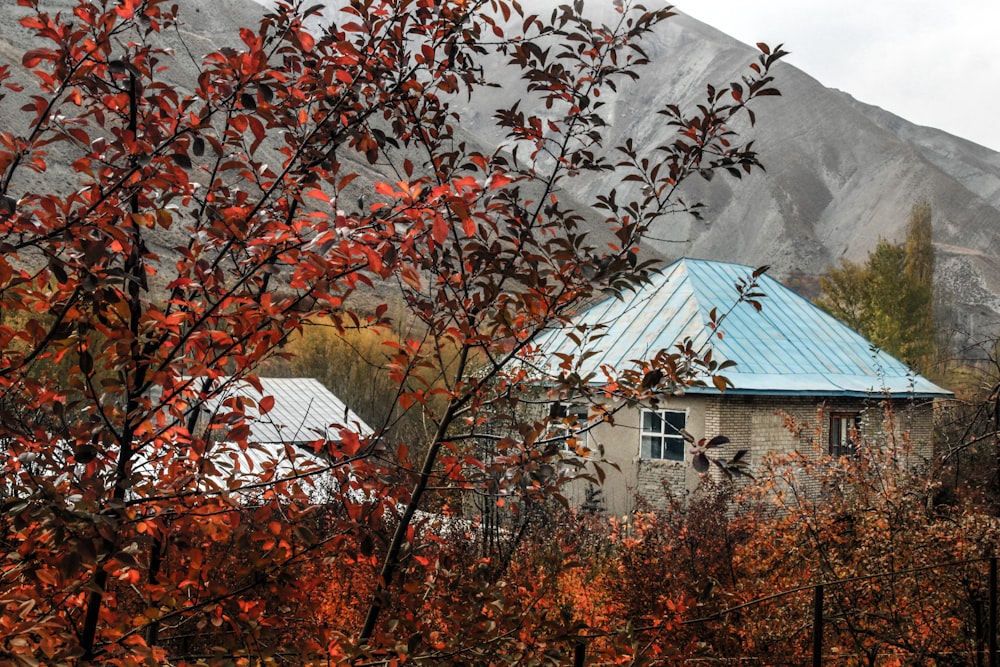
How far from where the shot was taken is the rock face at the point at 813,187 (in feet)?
359

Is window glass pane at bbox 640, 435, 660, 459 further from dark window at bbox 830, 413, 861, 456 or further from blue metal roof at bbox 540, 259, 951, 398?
dark window at bbox 830, 413, 861, 456

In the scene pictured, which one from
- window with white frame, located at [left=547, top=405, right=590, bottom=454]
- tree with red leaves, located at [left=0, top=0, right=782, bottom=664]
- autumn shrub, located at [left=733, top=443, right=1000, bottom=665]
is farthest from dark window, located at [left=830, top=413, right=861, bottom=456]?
window with white frame, located at [left=547, top=405, right=590, bottom=454]

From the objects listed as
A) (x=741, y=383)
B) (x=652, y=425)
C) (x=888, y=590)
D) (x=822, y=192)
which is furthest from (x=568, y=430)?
(x=822, y=192)

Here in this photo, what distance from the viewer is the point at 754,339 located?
19625mm

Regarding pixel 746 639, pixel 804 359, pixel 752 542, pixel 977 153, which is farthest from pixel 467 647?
pixel 977 153

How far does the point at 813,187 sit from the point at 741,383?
124 metres

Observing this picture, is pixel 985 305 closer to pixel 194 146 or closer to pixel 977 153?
pixel 977 153

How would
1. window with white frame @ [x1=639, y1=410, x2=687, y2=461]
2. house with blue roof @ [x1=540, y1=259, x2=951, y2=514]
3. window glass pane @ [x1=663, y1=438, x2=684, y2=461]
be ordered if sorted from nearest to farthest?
house with blue roof @ [x1=540, y1=259, x2=951, y2=514], window with white frame @ [x1=639, y1=410, x2=687, y2=461], window glass pane @ [x1=663, y1=438, x2=684, y2=461]

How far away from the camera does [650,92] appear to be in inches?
6654

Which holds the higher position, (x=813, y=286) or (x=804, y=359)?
(x=813, y=286)

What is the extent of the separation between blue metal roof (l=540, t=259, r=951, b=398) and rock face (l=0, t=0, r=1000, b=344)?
72.8 metres

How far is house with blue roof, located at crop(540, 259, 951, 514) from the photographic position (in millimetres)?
17812

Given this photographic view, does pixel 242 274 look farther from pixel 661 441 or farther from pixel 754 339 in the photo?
pixel 754 339

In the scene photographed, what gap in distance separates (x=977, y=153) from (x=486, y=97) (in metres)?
95.7
